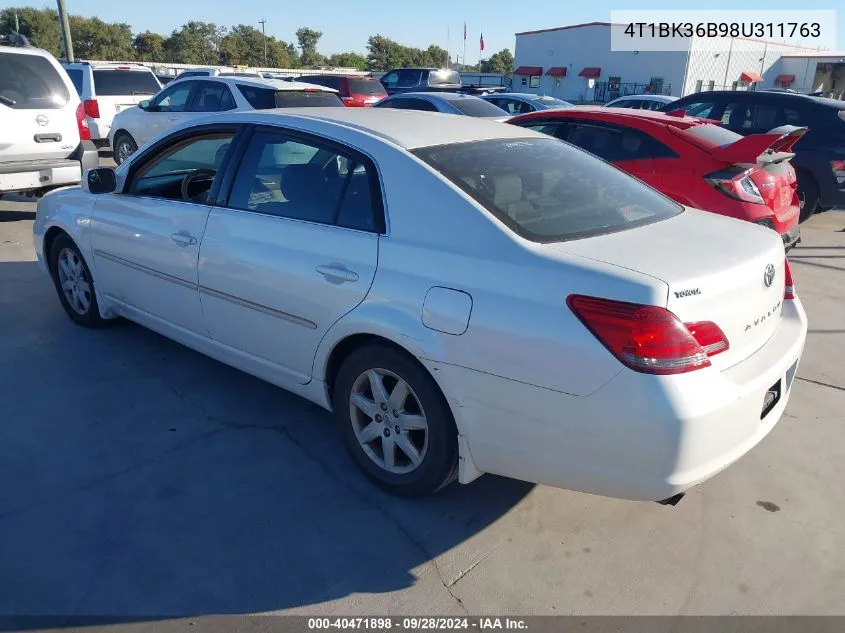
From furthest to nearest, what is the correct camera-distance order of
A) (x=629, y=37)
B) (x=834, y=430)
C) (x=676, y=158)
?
(x=629, y=37) → (x=676, y=158) → (x=834, y=430)

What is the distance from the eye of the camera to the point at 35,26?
191ft

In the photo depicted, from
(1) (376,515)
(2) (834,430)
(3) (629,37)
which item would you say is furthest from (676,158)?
(3) (629,37)

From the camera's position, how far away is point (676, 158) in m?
5.64

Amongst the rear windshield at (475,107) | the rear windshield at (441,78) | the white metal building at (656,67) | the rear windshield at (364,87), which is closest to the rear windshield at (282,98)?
the rear windshield at (475,107)

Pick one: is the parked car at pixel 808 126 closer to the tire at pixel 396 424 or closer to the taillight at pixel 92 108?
the tire at pixel 396 424

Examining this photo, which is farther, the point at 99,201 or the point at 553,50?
the point at 553,50

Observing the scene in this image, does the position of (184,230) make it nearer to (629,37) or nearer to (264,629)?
(264,629)

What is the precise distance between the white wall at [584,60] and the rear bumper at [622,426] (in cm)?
4872

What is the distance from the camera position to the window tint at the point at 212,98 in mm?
9969

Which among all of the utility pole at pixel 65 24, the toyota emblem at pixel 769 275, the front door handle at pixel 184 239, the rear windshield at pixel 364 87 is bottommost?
the front door handle at pixel 184 239

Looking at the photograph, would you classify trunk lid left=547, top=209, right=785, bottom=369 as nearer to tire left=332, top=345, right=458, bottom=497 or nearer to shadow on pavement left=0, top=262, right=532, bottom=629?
tire left=332, top=345, right=458, bottom=497

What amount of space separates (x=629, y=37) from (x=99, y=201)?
168 ft

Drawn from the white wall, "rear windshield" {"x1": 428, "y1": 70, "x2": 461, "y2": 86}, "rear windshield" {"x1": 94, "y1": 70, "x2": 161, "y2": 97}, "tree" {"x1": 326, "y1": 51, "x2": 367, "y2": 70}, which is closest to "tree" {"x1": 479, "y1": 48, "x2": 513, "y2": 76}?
"tree" {"x1": 326, "y1": 51, "x2": 367, "y2": 70}

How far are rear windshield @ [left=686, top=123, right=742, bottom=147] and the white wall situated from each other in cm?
4459
